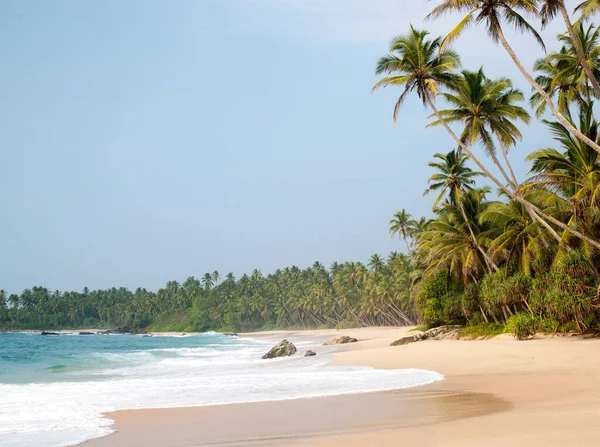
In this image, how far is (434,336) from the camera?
3178 cm

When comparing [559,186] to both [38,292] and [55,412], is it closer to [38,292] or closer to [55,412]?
[55,412]

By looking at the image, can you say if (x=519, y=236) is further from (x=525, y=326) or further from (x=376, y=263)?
(x=376, y=263)

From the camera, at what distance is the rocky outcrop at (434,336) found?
1218 inches

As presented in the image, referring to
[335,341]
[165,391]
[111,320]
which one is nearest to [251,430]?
[165,391]

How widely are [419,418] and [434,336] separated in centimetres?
2452

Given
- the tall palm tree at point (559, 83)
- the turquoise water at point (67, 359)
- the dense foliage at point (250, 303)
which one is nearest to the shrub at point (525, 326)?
the tall palm tree at point (559, 83)

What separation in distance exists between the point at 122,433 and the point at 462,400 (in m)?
6.41

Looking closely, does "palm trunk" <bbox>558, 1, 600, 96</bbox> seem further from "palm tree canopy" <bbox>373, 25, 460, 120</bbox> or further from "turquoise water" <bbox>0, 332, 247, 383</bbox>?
"turquoise water" <bbox>0, 332, 247, 383</bbox>

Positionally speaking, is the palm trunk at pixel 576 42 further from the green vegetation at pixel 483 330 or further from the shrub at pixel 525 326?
the green vegetation at pixel 483 330

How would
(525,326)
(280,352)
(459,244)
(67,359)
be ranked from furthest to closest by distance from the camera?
(67,359) → (459,244) → (280,352) → (525,326)

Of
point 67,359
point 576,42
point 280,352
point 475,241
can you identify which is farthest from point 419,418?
point 67,359

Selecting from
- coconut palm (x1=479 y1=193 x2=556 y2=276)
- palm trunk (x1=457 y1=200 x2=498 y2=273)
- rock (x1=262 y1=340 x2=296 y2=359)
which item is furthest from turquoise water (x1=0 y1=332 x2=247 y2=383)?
palm trunk (x1=457 y1=200 x2=498 y2=273)

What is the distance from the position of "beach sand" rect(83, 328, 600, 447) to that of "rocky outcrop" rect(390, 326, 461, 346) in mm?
16736

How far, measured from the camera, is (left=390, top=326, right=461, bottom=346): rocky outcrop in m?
30.9
